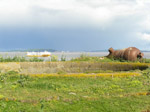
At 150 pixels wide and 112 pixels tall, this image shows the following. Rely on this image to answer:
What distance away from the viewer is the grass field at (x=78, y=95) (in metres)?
5.70

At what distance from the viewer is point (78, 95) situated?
6695 mm

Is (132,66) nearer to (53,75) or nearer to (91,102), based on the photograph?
(53,75)

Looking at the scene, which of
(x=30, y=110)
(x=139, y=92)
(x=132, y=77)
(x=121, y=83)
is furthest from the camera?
(x=132, y=77)

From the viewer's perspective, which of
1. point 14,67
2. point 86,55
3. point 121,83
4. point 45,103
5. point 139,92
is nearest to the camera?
point 45,103

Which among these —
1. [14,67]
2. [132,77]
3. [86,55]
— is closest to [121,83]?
[132,77]

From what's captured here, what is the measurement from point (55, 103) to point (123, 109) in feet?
5.91

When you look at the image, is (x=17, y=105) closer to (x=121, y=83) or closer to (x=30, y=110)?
(x=30, y=110)

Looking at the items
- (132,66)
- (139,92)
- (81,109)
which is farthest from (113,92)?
(132,66)

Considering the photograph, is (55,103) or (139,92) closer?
(55,103)

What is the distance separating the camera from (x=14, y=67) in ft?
38.8

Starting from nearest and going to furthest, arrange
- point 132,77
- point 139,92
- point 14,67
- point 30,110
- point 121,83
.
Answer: point 30,110, point 139,92, point 121,83, point 132,77, point 14,67

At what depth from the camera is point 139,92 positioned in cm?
696

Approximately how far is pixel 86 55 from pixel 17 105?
14839 mm

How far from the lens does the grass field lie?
18.7ft
